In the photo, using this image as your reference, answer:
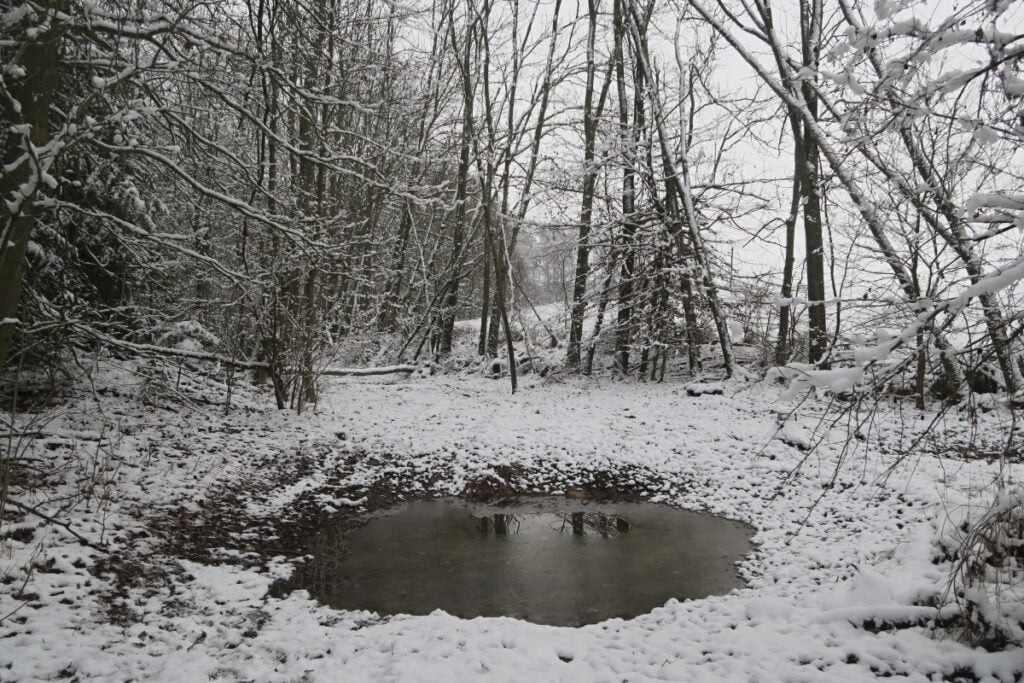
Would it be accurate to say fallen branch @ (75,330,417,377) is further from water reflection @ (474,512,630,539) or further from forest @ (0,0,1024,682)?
water reflection @ (474,512,630,539)

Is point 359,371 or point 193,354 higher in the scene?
point 193,354

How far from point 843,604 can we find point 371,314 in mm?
14371

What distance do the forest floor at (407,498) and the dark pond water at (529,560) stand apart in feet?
0.93

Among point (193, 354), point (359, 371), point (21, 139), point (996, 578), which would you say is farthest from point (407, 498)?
point (996, 578)

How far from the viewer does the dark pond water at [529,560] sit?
4.83m

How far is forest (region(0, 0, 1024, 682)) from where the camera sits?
3188 millimetres

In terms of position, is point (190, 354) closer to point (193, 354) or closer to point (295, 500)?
point (193, 354)

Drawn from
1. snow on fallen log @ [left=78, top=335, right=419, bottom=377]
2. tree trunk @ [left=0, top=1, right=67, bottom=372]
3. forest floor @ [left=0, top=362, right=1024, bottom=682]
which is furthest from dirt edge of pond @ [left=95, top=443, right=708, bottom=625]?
tree trunk @ [left=0, top=1, right=67, bottom=372]

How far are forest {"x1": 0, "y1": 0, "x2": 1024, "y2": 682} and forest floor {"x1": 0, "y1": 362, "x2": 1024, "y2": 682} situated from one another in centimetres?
3

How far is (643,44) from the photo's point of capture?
13531mm

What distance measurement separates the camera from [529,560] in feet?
18.7

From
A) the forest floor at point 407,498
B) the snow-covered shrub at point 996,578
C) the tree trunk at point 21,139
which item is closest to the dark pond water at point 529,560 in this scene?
the forest floor at point 407,498

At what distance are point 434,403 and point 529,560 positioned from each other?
252 inches

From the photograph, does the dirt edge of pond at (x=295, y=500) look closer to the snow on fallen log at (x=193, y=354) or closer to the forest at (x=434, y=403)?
the forest at (x=434, y=403)
